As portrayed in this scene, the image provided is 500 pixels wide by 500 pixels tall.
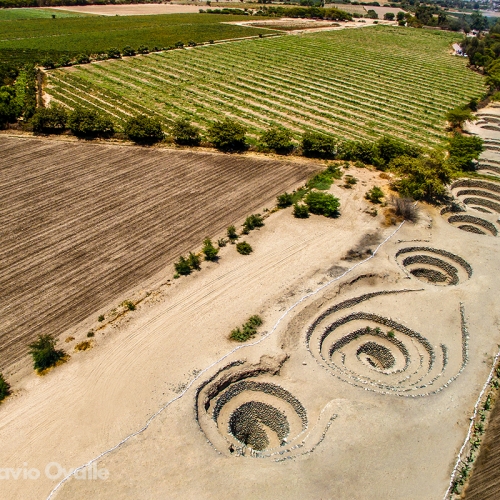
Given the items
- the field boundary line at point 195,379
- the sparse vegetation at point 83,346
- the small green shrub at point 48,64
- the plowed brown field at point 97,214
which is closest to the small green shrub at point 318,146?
the plowed brown field at point 97,214

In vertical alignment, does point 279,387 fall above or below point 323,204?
below

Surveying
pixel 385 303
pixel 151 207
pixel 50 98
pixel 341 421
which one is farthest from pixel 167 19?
pixel 341 421

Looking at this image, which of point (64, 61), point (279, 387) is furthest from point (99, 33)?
point (279, 387)

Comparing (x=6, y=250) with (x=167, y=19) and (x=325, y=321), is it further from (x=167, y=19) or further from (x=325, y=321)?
(x=167, y=19)

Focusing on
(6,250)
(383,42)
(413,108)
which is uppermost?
(383,42)

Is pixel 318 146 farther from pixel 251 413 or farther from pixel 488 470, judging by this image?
pixel 488 470

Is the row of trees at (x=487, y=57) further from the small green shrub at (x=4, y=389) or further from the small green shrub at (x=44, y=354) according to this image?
the small green shrub at (x=4, y=389)
